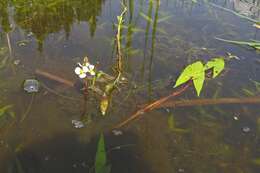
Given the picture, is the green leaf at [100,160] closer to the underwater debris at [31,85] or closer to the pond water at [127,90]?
the pond water at [127,90]

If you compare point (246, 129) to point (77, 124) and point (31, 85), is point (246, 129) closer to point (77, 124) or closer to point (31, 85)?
point (77, 124)

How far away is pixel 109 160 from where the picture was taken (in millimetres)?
1850

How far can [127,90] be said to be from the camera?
231 centimetres

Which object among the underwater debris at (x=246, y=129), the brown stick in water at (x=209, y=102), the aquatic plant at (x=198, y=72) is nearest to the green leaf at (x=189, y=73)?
the aquatic plant at (x=198, y=72)

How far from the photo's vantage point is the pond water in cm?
189

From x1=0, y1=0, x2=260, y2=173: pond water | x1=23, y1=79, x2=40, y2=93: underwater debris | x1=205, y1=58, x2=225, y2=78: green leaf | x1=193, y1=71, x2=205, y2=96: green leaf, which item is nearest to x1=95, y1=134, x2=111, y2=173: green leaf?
x1=0, y1=0, x2=260, y2=173: pond water

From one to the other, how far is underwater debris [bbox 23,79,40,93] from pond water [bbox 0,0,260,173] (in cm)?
4

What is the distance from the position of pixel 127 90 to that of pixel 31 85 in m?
0.65

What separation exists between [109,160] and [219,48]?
159cm

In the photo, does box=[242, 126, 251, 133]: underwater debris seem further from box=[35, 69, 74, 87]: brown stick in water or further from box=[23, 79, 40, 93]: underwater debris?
box=[23, 79, 40, 93]: underwater debris

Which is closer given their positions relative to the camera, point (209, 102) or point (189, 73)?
point (209, 102)

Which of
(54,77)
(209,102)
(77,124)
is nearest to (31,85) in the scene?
(54,77)

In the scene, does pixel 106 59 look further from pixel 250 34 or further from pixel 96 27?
pixel 250 34

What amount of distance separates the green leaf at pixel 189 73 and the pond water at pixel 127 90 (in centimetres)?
8
